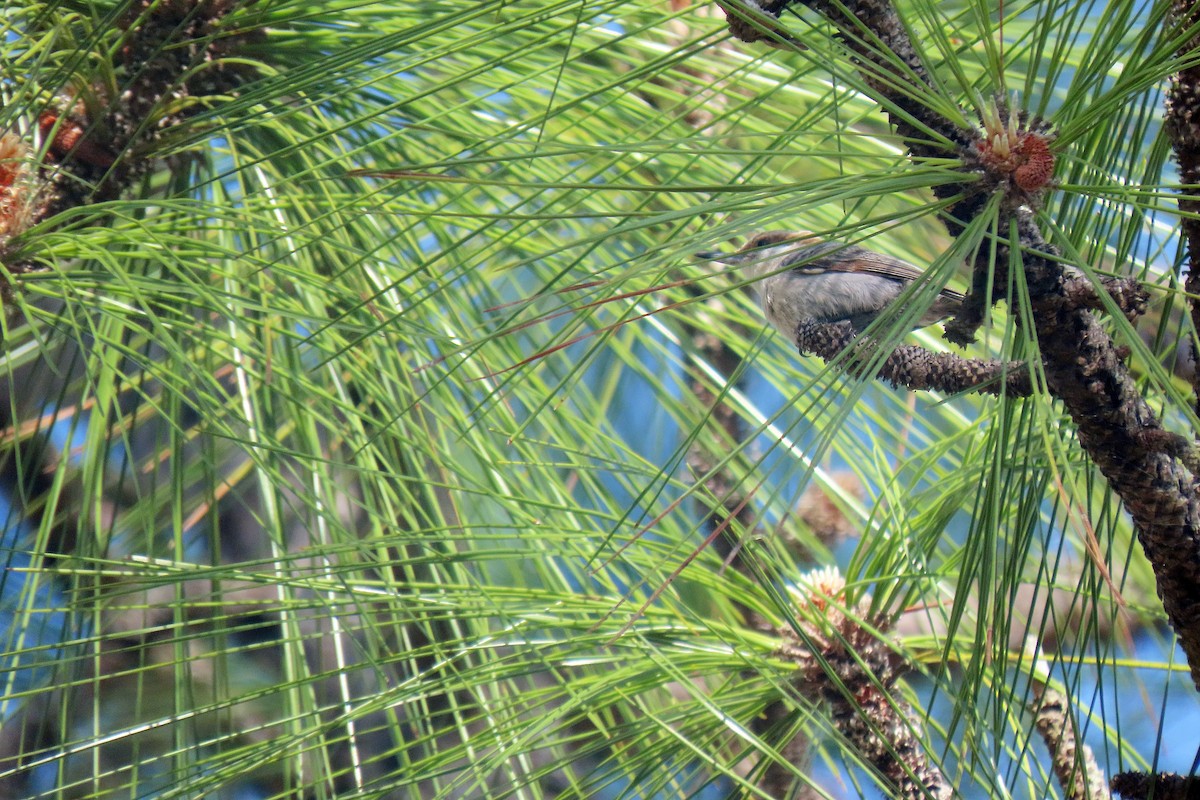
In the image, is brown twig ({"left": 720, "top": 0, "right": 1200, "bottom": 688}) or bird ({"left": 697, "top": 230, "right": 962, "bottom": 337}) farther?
bird ({"left": 697, "top": 230, "right": 962, "bottom": 337})

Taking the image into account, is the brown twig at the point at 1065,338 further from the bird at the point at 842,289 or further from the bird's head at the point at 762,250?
the bird at the point at 842,289

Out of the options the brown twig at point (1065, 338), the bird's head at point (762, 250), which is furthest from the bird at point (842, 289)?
the brown twig at point (1065, 338)

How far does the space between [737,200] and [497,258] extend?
0.86m

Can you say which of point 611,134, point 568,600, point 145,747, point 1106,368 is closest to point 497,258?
point 611,134

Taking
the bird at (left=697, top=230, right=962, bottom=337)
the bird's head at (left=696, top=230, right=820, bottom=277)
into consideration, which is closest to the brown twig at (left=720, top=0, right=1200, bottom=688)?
the bird's head at (left=696, top=230, right=820, bottom=277)

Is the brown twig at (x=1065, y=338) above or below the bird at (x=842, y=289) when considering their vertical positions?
above

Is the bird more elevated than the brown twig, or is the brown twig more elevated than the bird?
the brown twig

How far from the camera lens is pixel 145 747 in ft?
6.59

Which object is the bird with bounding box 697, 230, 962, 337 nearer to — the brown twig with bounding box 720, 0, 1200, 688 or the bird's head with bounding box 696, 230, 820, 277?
the bird's head with bounding box 696, 230, 820, 277

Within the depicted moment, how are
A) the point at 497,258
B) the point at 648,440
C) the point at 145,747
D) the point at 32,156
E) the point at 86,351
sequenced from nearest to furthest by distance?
the point at 86,351, the point at 32,156, the point at 497,258, the point at 145,747, the point at 648,440

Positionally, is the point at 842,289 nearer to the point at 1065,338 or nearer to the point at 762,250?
the point at 762,250

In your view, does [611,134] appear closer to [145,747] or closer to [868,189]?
[868,189]

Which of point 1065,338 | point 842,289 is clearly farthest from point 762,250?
point 1065,338

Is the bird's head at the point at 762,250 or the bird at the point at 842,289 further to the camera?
the bird at the point at 842,289
